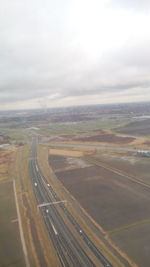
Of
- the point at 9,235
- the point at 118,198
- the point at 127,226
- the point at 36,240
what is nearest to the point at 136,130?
the point at 118,198

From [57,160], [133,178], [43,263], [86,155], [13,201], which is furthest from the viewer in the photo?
[86,155]

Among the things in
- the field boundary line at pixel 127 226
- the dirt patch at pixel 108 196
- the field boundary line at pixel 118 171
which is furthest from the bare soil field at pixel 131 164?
the field boundary line at pixel 127 226

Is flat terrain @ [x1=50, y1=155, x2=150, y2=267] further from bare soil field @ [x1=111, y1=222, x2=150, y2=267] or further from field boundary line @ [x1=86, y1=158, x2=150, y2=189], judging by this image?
field boundary line @ [x1=86, y1=158, x2=150, y2=189]

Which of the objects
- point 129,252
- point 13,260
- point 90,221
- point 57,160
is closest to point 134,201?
point 90,221

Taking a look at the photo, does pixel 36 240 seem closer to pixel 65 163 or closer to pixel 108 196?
pixel 108 196

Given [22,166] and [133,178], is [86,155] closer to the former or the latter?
[22,166]

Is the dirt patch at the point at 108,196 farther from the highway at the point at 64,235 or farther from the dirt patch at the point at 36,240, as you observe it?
the dirt patch at the point at 36,240
